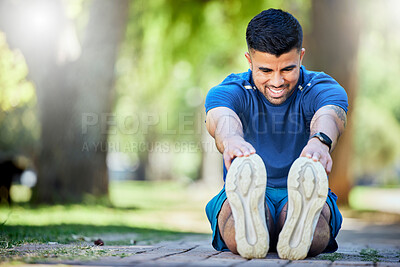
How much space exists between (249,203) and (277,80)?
872mm

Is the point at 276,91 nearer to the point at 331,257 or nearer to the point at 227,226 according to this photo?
the point at 227,226

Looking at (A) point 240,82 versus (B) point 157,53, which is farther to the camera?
(B) point 157,53

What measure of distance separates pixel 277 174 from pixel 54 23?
6.86m

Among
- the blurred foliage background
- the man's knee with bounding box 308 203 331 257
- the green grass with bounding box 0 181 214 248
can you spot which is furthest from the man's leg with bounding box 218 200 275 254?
the blurred foliage background

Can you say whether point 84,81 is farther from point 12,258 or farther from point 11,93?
point 12,258

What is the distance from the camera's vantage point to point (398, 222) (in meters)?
9.91

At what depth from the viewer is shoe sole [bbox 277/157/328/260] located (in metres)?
3.00

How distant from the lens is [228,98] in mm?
3639

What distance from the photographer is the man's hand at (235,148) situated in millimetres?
3158

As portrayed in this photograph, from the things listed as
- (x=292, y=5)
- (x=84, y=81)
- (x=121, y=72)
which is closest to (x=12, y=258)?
(x=84, y=81)

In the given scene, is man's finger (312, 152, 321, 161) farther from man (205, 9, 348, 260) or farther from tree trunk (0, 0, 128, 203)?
tree trunk (0, 0, 128, 203)

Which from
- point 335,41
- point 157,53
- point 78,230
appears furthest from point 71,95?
point 335,41

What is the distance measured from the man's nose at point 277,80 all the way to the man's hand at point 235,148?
44 cm

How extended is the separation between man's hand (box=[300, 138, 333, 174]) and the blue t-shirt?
430 mm
